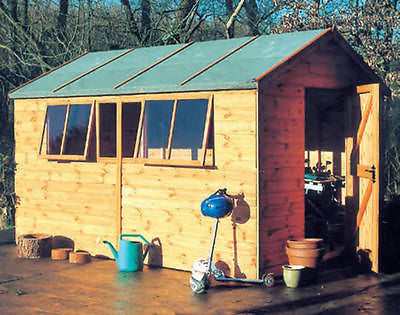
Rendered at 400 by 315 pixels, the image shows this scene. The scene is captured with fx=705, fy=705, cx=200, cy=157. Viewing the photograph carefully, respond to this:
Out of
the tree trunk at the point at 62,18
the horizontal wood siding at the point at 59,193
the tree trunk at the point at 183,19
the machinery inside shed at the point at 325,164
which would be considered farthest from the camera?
the tree trunk at the point at 62,18

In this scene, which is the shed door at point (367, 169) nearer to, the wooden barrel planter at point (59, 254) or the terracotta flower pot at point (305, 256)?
the terracotta flower pot at point (305, 256)

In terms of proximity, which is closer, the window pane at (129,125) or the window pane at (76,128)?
the window pane at (76,128)

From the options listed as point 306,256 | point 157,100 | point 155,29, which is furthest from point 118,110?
point 155,29

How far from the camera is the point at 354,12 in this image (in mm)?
16125

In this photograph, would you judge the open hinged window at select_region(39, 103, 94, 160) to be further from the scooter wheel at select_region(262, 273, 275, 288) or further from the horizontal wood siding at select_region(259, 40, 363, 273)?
the scooter wheel at select_region(262, 273, 275, 288)

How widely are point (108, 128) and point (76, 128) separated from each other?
1.89 ft

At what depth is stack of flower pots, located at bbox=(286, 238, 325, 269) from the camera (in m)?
9.33

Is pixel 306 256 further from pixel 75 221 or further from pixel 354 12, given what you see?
pixel 354 12

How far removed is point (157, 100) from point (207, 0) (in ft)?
32.8

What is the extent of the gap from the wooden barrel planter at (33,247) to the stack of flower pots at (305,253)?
4140 millimetres

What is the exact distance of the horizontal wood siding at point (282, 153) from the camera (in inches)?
369

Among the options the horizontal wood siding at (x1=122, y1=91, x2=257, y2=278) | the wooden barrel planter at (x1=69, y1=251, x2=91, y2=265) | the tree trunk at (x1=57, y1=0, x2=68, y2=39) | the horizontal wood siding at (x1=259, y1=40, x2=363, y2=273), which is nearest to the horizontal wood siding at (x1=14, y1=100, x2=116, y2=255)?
the wooden barrel planter at (x1=69, y1=251, x2=91, y2=265)

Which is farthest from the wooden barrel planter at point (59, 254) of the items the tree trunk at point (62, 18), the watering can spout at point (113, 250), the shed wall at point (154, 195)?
the tree trunk at point (62, 18)

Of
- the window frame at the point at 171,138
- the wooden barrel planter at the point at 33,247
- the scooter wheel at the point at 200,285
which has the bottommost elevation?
the scooter wheel at the point at 200,285
